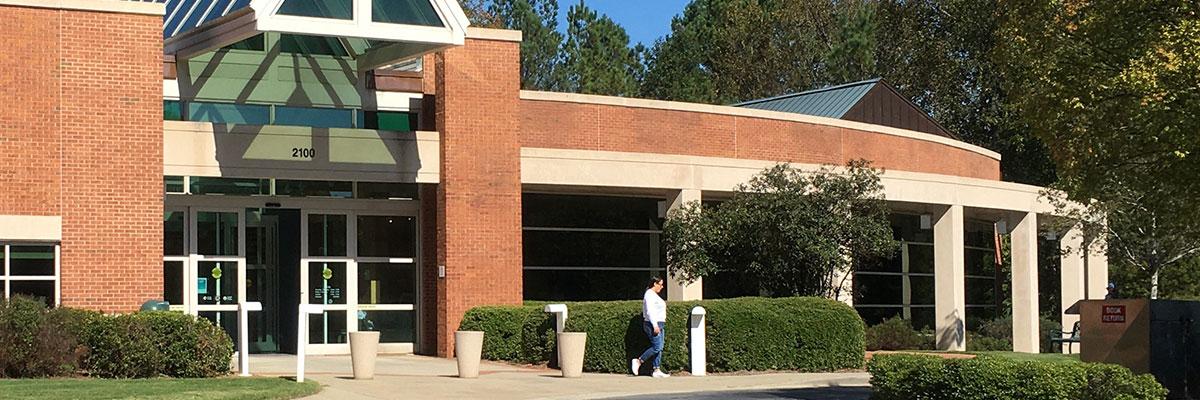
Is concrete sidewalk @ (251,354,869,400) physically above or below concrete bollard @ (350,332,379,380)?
below

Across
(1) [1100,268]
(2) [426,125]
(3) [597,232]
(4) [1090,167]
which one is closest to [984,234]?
(1) [1100,268]

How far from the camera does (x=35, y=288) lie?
2738cm

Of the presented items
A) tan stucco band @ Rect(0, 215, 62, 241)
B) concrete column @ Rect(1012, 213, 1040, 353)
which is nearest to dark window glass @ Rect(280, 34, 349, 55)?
tan stucco band @ Rect(0, 215, 62, 241)

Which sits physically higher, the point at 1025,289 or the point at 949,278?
the point at 949,278

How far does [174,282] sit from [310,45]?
16.4 feet

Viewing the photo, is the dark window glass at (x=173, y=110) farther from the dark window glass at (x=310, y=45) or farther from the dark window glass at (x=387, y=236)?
the dark window glass at (x=387, y=236)

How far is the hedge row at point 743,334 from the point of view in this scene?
2586 centimetres

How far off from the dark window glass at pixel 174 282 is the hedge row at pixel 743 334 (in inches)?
295

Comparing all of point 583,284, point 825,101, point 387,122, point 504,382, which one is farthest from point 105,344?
point 825,101

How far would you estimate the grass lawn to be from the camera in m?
18.8

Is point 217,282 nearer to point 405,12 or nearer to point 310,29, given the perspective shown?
point 310,29

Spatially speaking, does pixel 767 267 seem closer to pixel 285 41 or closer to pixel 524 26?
pixel 285 41

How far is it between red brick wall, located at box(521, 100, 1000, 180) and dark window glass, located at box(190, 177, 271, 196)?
17.4 ft

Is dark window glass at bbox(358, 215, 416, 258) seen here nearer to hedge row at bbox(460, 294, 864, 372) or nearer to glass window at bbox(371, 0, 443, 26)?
glass window at bbox(371, 0, 443, 26)
